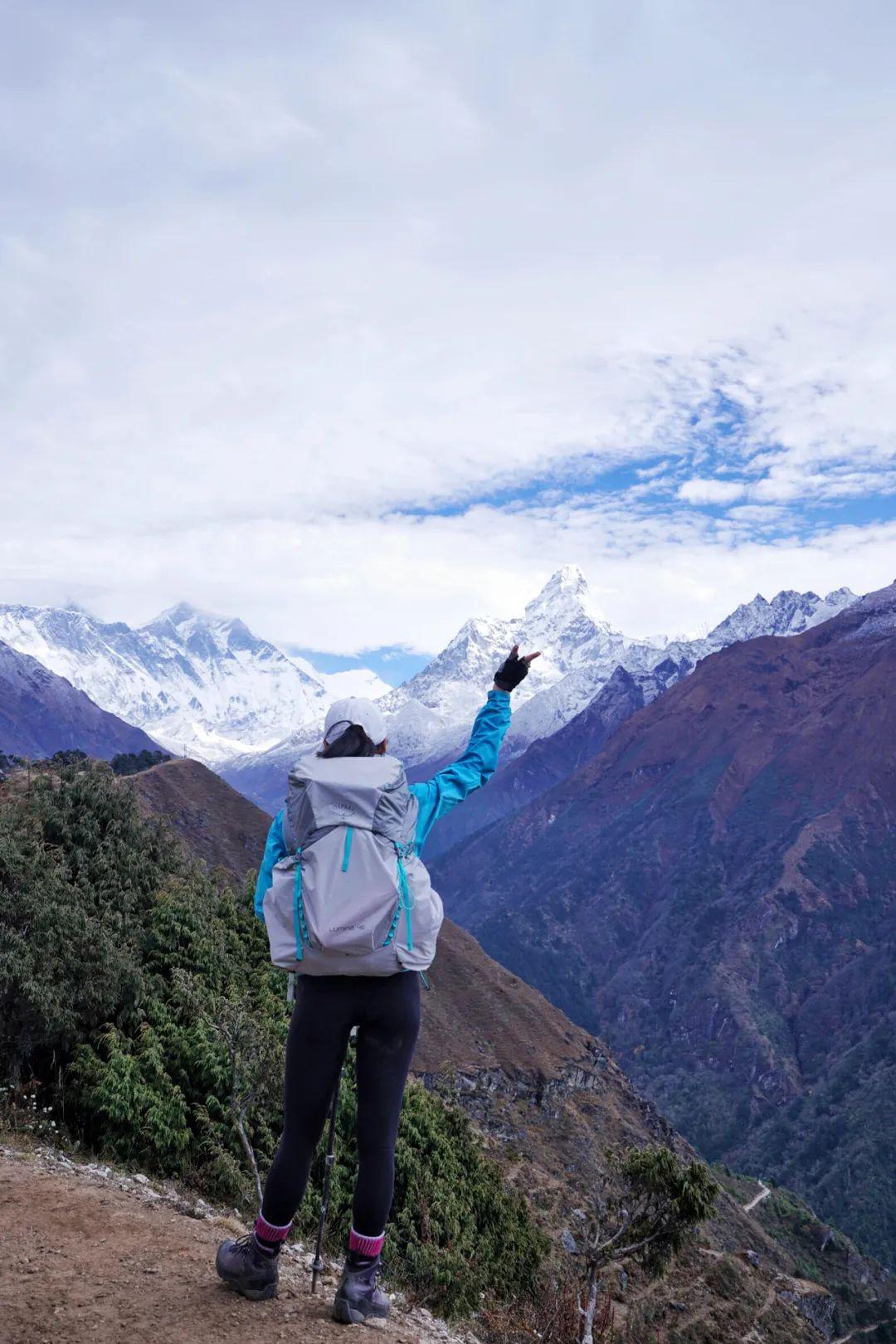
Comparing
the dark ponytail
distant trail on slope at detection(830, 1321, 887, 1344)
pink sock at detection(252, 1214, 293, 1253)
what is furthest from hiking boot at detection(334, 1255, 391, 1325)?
distant trail on slope at detection(830, 1321, 887, 1344)

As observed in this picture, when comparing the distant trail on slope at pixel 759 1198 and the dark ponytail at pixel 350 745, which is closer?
the dark ponytail at pixel 350 745

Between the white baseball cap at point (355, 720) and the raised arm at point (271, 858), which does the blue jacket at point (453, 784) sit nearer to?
the raised arm at point (271, 858)

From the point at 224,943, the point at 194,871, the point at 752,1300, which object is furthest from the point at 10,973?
the point at 752,1300

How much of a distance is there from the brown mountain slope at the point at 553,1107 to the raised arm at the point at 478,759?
2640 cm

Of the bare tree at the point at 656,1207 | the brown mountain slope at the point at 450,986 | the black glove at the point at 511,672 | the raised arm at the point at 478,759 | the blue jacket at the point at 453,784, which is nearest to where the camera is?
the blue jacket at the point at 453,784

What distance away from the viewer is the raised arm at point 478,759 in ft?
18.2

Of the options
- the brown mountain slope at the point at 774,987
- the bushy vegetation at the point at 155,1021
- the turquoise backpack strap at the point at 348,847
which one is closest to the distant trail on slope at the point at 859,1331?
the brown mountain slope at the point at 774,987

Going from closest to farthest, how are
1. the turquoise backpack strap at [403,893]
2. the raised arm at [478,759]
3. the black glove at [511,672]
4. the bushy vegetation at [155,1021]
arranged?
the turquoise backpack strap at [403,893] → the raised arm at [478,759] → the black glove at [511,672] → the bushy vegetation at [155,1021]

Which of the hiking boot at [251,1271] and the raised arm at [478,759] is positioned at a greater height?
the raised arm at [478,759]

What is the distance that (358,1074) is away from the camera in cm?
514

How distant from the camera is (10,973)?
343 inches

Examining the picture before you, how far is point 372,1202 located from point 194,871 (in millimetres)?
8480

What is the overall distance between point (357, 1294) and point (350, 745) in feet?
9.56

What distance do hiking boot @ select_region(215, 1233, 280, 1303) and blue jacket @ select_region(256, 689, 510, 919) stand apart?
1758 millimetres
